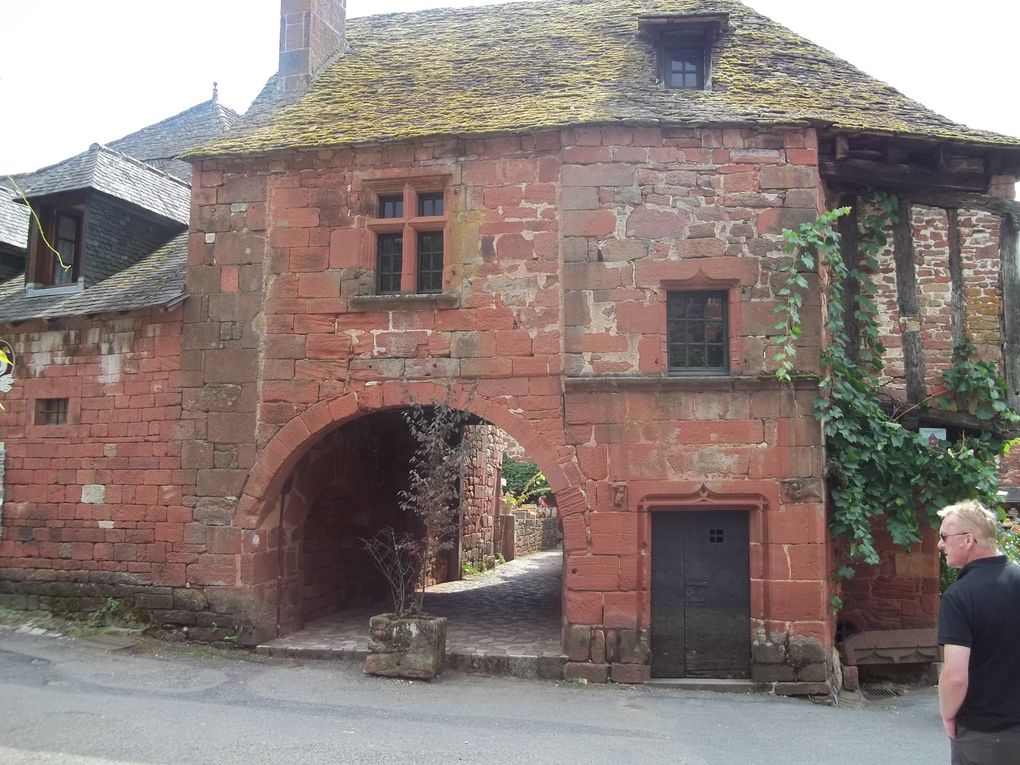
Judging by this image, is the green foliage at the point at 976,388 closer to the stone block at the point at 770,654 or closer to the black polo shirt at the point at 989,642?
the stone block at the point at 770,654

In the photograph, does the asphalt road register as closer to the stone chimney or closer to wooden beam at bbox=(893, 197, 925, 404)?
wooden beam at bbox=(893, 197, 925, 404)

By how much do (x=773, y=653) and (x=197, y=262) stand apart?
754 cm

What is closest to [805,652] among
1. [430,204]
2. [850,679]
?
[850,679]

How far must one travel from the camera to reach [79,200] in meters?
11.4

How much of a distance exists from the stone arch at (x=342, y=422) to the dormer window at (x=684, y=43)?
4334mm

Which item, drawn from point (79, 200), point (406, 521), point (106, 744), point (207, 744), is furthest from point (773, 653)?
point (79, 200)

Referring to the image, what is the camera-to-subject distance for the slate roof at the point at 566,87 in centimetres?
924

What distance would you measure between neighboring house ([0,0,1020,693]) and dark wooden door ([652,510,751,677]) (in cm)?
3

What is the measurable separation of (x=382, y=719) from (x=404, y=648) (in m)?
1.35

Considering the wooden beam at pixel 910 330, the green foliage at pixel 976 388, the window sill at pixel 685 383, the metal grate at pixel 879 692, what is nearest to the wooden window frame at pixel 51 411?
the window sill at pixel 685 383

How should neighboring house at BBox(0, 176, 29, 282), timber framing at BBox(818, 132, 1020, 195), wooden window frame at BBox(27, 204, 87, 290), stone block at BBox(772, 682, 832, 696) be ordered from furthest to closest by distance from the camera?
1. neighboring house at BBox(0, 176, 29, 282)
2. wooden window frame at BBox(27, 204, 87, 290)
3. timber framing at BBox(818, 132, 1020, 195)
4. stone block at BBox(772, 682, 832, 696)

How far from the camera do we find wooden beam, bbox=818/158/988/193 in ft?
30.9

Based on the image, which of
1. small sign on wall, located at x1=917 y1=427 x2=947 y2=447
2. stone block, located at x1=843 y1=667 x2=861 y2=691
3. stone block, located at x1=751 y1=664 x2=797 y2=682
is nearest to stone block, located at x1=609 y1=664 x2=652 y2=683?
stone block, located at x1=751 y1=664 x2=797 y2=682

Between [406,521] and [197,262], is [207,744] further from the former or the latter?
[406,521]
